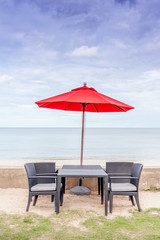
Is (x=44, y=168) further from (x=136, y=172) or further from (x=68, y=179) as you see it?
(x=136, y=172)

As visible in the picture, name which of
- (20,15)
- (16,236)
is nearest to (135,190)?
(16,236)

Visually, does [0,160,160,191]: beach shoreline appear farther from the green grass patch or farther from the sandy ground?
the green grass patch

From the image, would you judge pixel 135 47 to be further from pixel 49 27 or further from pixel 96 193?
pixel 96 193

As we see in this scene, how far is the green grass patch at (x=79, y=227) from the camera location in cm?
281

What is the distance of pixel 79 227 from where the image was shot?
310cm

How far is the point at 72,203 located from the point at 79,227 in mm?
1137

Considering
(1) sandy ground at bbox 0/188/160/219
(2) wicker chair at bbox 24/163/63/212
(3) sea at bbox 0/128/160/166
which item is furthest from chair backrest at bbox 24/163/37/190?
(3) sea at bbox 0/128/160/166

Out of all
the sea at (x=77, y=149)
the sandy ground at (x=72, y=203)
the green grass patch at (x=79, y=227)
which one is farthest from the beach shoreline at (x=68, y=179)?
the green grass patch at (x=79, y=227)

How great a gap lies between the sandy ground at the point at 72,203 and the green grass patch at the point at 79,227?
8.5 inches

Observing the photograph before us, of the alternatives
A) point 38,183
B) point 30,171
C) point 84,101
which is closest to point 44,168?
point 38,183

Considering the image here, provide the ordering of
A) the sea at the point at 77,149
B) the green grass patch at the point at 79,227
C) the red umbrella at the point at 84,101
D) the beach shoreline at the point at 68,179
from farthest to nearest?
the sea at the point at 77,149, the beach shoreline at the point at 68,179, the red umbrella at the point at 84,101, the green grass patch at the point at 79,227

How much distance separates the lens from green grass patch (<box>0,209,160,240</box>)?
2.81m

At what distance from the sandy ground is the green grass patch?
0.22m

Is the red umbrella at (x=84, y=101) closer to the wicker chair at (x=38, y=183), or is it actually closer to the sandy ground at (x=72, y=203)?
the wicker chair at (x=38, y=183)
